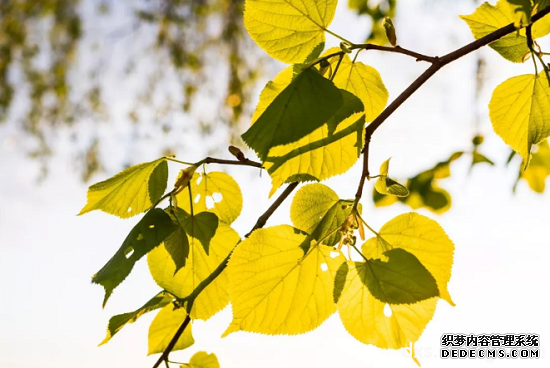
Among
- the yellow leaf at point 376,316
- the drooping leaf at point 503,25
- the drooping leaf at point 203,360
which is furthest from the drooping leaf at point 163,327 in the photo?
the drooping leaf at point 503,25

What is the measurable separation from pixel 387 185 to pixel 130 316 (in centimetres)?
15

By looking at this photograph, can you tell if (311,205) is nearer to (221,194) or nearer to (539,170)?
(221,194)

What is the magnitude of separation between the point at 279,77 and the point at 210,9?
3.36 m

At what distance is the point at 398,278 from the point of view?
0.74 feet

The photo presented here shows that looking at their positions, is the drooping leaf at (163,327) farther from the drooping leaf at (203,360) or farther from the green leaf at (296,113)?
the green leaf at (296,113)

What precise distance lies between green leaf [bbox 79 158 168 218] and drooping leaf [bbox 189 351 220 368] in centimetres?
12

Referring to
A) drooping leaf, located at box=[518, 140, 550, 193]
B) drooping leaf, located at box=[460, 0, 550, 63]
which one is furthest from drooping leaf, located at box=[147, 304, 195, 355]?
drooping leaf, located at box=[518, 140, 550, 193]

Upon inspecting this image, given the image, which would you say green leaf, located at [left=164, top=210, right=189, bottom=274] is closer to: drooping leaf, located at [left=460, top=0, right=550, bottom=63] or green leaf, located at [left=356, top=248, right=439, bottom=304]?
green leaf, located at [left=356, top=248, right=439, bottom=304]

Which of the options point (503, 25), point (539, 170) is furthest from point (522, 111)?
point (539, 170)

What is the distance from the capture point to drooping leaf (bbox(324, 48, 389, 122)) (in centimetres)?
28

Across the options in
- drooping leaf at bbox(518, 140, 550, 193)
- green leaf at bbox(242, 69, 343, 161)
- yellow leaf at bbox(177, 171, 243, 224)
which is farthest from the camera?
drooping leaf at bbox(518, 140, 550, 193)

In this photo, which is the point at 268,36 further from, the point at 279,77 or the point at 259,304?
the point at 259,304

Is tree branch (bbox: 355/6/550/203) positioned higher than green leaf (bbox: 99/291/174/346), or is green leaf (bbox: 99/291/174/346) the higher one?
tree branch (bbox: 355/6/550/203)

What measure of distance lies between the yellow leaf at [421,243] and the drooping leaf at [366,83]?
2.5 inches
